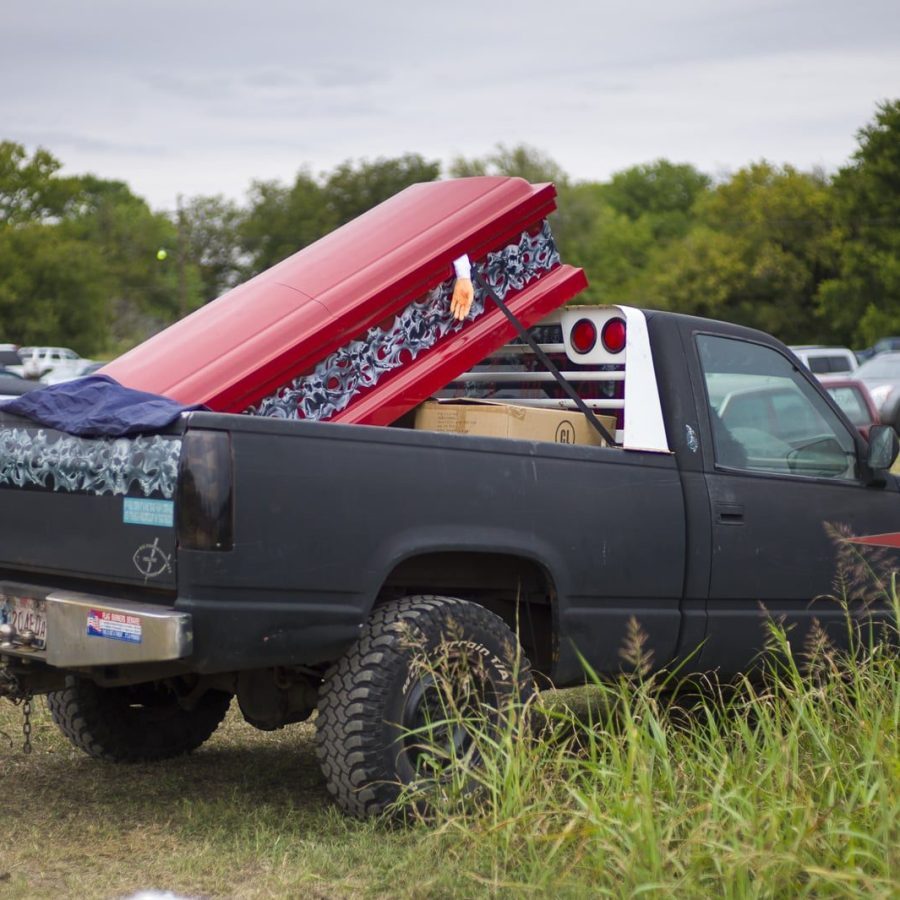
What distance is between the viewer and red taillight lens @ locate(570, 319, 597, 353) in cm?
592

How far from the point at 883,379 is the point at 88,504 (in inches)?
814

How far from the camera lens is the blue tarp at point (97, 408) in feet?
14.9

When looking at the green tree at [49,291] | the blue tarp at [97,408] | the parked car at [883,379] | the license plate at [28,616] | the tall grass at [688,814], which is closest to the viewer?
the tall grass at [688,814]

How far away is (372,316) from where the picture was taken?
18.0 feet

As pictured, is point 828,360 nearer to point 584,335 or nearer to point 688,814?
point 584,335

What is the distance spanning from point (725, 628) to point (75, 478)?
256cm

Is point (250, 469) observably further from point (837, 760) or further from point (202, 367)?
point (837, 760)

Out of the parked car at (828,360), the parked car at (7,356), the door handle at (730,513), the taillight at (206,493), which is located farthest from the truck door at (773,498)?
the parked car at (7,356)

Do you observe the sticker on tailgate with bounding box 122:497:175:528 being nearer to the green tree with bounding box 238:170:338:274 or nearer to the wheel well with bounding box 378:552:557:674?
the wheel well with bounding box 378:552:557:674

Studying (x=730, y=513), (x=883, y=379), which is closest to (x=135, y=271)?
(x=883, y=379)

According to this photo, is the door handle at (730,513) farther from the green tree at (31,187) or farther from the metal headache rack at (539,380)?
the green tree at (31,187)

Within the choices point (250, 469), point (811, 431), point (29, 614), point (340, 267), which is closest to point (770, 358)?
point (811, 431)

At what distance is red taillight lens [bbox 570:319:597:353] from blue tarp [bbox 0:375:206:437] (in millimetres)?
1747

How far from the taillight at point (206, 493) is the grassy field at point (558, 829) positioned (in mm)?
1025
